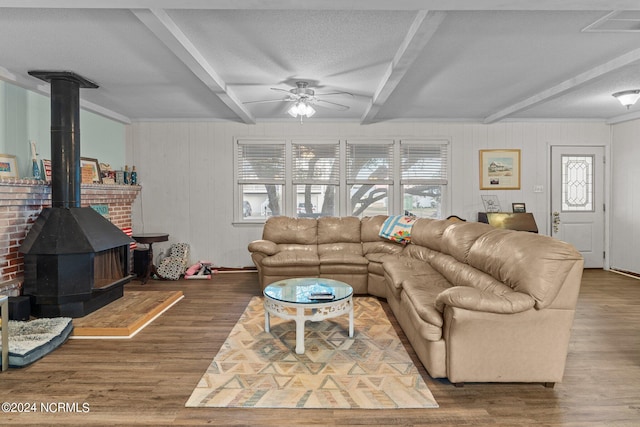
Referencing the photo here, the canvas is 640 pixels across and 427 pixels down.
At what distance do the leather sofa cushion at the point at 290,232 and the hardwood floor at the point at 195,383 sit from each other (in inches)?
70.4

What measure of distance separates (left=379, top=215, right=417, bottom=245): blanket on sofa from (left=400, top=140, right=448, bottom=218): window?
1.22 meters

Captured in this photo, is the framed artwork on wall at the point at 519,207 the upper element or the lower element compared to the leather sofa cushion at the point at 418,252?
upper

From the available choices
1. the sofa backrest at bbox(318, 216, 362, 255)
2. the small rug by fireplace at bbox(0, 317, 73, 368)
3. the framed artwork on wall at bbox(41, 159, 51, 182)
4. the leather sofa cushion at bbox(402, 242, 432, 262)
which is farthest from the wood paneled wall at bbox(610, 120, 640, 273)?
the framed artwork on wall at bbox(41, 159, 51, 182)

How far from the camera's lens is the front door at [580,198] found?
584cm

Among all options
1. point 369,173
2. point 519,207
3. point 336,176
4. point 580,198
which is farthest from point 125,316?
point 580,198

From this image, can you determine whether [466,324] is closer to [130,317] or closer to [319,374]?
[319,374]

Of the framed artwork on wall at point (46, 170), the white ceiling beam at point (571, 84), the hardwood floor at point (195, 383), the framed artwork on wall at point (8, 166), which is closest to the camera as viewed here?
the hardwood floor at point (195, 383)

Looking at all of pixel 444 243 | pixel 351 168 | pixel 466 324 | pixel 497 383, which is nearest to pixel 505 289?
pixel 466 324

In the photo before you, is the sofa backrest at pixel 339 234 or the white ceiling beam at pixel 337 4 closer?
the white ceiling beam at pixel 337 4

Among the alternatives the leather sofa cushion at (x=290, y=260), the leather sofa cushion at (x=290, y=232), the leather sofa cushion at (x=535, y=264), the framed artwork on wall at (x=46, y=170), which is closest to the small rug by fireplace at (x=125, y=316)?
the leather sofa cushion at (x=290, y=260)

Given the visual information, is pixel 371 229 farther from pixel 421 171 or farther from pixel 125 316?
pixel 125 316

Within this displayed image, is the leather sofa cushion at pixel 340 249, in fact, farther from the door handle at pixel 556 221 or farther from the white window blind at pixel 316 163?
the door handle at pixel 556 221

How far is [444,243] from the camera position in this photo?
3527mm

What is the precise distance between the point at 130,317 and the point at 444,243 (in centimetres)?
321
